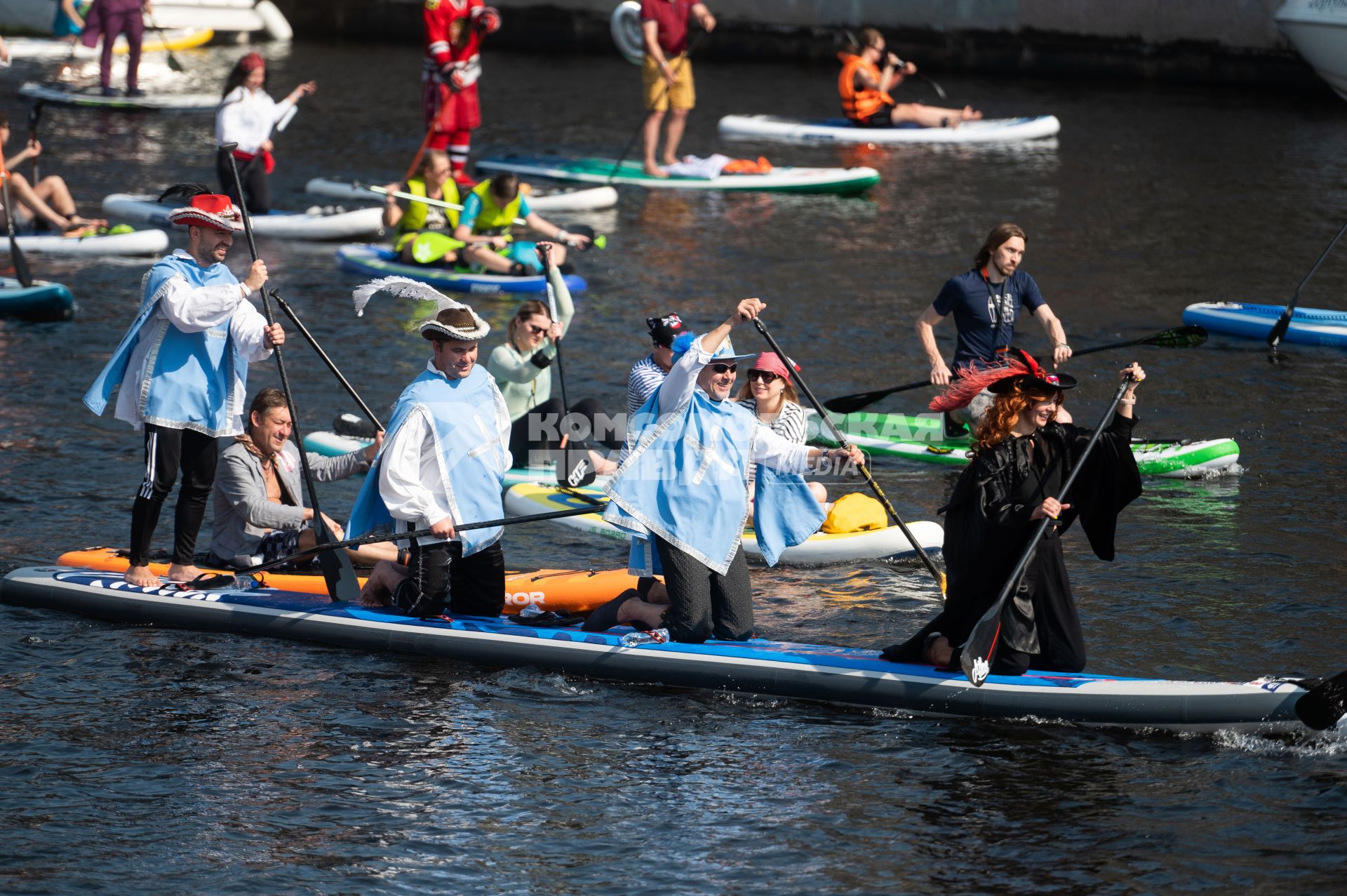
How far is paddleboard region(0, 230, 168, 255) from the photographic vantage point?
15.2 meters

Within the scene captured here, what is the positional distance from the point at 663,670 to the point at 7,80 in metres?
22.8

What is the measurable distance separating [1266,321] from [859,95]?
31.8 feet

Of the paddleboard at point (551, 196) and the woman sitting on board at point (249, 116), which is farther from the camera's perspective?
the paddleboard at point (551, 196)

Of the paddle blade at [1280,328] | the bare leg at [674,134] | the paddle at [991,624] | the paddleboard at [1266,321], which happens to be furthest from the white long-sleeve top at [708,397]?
the bare leg at [674,134]

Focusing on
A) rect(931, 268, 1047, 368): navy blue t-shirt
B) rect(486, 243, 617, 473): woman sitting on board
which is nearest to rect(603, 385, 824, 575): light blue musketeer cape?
rect(486, 243, 617, 473): woman sitting on board

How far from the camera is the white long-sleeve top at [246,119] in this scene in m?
15.5

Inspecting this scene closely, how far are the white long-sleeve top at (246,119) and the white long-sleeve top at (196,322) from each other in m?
8.08

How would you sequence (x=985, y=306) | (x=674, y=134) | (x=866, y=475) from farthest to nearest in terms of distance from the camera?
(x=674, y=134), (x=985, y=306), (x=866, y=475)

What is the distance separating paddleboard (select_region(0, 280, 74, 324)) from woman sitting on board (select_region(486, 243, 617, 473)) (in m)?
4.89

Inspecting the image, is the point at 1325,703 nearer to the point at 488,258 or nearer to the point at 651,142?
the point at 488,258

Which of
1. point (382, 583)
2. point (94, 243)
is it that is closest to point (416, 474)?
point (382, 583)

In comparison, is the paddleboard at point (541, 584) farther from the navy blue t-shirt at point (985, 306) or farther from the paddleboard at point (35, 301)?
the paddleboard at point (35, 301)

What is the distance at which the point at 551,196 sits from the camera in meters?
17.9

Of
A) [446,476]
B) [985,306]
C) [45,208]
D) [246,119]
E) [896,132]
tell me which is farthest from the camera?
[896,132]
